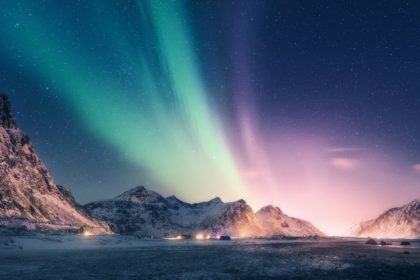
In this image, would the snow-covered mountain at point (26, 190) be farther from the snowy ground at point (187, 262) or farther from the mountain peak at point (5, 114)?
the snowy ground at point (187, 262)

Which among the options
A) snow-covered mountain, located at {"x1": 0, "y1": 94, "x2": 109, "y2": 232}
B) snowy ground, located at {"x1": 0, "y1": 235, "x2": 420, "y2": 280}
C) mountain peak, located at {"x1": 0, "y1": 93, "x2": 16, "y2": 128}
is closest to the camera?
snowy ground, located at {"x1": 0, "y1": 235, "x2": 420, "y2": 280}

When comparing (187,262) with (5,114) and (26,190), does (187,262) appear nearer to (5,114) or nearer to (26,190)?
(26,190)

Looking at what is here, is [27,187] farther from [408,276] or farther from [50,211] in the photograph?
[408,276]

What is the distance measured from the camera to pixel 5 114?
159250 mm

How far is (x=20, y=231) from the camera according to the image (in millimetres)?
94188

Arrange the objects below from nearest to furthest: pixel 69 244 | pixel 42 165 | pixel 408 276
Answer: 1. pixel 408 276
2. pixel 69 244
3. pixel 42 165

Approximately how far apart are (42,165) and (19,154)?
62.1 feet

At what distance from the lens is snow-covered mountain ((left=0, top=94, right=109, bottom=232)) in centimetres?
11819

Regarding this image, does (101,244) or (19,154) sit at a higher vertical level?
(19,154)

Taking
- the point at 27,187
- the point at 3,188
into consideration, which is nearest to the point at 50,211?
the point at 27,187

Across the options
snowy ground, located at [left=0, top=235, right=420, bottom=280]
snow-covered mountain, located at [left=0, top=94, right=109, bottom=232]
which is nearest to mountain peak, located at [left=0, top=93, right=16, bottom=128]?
snow-covered mountain, located at [left=0, top=94, right=109, bottom=232]

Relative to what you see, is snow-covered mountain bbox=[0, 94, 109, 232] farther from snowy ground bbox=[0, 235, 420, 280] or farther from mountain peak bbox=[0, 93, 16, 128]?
snowy ground bbox=[0, 235, 420, 280]

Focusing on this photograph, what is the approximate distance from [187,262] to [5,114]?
479ft

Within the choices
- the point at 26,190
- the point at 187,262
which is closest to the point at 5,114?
the point at 26,190
